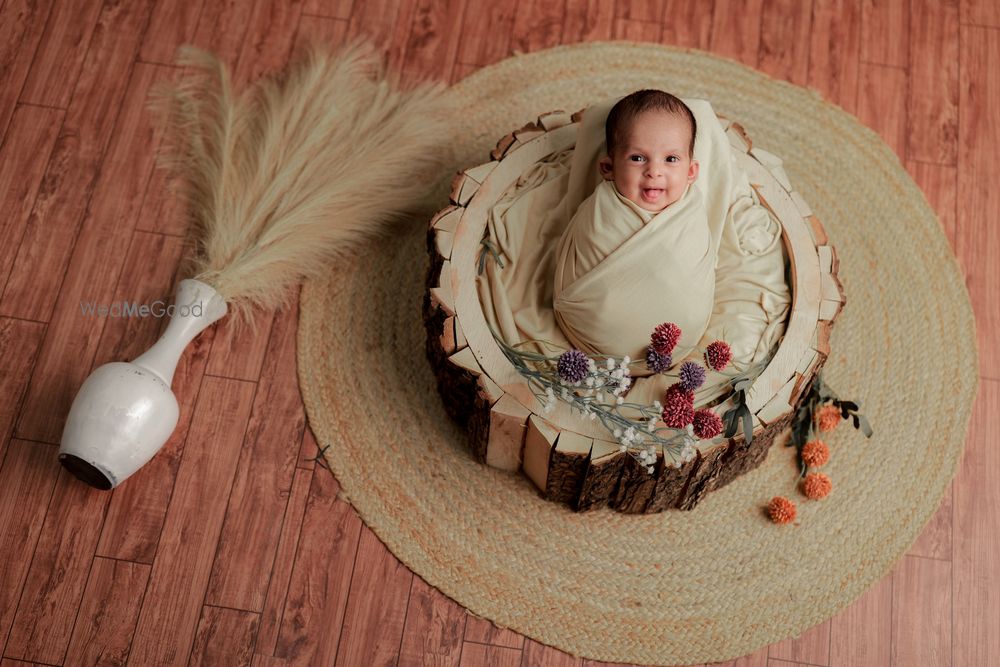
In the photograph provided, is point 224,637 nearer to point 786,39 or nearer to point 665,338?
point 665,338

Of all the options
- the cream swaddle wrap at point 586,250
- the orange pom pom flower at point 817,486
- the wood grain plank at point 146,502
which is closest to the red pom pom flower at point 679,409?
the cream swaddle wrap at point 586,250

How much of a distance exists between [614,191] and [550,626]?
2.62 ft

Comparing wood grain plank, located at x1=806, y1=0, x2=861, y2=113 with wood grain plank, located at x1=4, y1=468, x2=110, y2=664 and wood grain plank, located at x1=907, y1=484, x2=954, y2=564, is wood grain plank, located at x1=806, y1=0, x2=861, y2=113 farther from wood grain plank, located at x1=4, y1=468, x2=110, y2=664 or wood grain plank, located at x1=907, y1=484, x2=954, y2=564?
wood grain plank, located at x1=4, y1=468, x2=110, y2=664

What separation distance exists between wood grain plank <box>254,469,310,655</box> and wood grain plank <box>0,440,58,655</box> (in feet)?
1.51

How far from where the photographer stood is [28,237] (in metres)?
2.00

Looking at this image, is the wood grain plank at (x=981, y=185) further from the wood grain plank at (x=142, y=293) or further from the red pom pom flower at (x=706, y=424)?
the wood grain plank at (x=142, y=293)

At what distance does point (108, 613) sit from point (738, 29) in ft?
6.23

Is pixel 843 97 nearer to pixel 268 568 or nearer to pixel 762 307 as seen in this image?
pixel 762 307

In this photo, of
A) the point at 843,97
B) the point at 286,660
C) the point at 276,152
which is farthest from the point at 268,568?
the point at 843,97

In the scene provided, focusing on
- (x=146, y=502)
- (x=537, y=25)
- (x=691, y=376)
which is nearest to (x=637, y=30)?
(x=537, y=25)

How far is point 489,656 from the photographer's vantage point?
5.56 ft

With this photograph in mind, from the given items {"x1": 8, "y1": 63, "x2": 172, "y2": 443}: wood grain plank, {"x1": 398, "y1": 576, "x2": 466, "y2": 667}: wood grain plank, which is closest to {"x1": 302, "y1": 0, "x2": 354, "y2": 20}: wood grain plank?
{"x1": 8, "y1": 63, "x2": 172, "y2": 443}: wood grain plank

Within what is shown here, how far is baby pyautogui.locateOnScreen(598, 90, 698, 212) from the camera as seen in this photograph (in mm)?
1576

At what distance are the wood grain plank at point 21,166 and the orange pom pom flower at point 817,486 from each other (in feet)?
5.61
